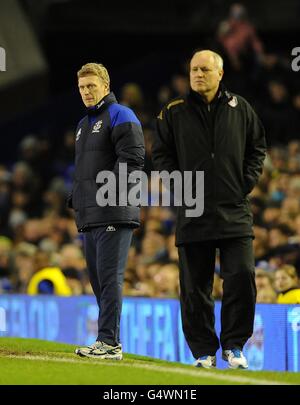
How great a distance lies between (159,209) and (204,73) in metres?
7.90

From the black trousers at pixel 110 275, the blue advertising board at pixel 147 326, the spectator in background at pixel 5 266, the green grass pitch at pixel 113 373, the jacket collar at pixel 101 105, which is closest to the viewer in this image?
the green grass pitch at pixel 113 373

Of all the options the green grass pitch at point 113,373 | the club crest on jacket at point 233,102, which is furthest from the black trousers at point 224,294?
the club crest on jacket at point 233,102

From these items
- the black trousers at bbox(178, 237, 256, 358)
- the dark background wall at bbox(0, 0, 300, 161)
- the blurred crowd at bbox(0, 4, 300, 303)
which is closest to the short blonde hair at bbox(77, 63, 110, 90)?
the black trousers at bbox(178, 237, 256, 358)

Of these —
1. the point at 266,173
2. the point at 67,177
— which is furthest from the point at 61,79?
the point at 266,173

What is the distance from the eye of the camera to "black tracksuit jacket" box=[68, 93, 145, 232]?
779cm

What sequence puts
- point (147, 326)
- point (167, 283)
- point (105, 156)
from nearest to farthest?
point (105, 156), point (147, 326), point (167, 283)

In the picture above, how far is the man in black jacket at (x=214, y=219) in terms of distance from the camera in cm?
763

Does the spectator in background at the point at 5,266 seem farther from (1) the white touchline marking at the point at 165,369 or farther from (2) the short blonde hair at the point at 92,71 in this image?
(2) the short blonde hair at the point at 92,71

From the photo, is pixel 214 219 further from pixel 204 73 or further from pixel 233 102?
pixel 204 73

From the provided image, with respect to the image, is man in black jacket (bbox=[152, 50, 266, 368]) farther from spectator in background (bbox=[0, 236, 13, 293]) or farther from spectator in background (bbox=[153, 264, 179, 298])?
spectator in background (bbox=[0, 236, 13, 293])

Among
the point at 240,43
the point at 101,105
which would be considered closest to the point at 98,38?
the point at 240,43

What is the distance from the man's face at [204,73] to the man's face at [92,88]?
649mm

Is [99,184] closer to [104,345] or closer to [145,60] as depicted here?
[104,345]

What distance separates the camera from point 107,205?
7805 mm
